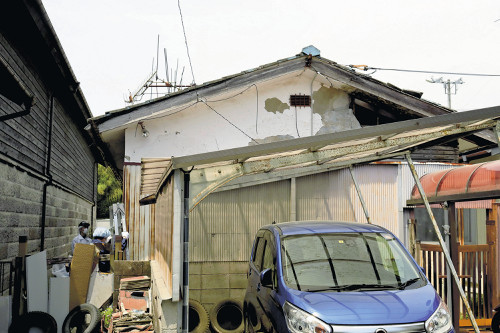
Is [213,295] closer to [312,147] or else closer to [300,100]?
[312,147]

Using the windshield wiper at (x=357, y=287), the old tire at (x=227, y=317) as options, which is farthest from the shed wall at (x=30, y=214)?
the windshield wiper at (x=357, y=287)

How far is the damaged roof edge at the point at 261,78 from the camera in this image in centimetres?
1144

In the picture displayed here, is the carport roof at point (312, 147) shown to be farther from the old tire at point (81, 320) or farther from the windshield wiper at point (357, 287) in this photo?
the old tire at point (81, 320)

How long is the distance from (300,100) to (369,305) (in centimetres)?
846

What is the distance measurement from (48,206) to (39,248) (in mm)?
1319

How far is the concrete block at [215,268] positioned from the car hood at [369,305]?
513 centimetres

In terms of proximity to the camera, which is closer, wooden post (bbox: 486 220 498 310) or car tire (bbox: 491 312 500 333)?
car tire (bbox: 491 312 500 333)

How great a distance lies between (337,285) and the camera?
18.8 ft

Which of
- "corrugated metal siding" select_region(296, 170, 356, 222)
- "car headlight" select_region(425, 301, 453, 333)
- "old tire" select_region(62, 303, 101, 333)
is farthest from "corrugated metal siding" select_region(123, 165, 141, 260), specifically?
"car headlight" select_region(425, 301, 453, 333)

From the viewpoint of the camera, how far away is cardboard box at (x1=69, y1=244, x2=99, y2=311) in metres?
9.74

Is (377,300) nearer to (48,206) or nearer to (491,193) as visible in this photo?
(491,193)

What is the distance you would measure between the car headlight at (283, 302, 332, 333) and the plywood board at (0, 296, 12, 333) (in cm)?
435

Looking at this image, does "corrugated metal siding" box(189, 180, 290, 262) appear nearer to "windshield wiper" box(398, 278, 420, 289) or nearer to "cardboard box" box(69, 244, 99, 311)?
"cardboard box" box(69, 244, 99, 311)

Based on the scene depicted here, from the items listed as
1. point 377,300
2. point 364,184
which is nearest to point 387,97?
point 364,184
